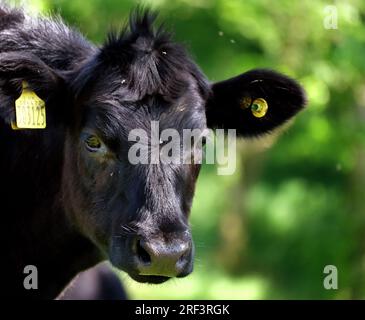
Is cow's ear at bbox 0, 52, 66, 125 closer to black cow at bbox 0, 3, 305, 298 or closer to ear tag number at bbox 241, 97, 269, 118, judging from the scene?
black cow at bbox 0, 3, 305, 298

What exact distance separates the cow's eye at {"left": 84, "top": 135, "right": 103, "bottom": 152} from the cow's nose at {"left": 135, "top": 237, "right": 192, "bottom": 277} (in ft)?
2.16

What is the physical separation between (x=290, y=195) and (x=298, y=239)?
1.44 m

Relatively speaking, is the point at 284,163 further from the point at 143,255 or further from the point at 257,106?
the point at 143,255

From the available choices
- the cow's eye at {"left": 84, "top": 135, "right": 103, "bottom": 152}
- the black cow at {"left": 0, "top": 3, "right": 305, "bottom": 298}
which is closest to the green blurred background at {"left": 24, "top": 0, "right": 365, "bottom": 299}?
the black cow at {"left": 0, "top": 3, "right": 305, "bottom": 298}

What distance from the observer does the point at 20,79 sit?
203 inches

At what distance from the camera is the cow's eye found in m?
5.05

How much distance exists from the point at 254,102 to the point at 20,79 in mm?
1416

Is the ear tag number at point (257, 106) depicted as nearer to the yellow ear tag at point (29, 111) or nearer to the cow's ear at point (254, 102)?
the cow's ear at point (254, 102)

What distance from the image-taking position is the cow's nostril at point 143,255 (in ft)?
15.1

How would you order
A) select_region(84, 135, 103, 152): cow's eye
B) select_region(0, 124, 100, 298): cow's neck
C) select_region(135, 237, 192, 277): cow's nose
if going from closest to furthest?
select_region(135, 237, 192, 277): cow's nose < select_region(84, 135, 103, 152): cow's eye < select_region(0, 124, 100, 298): cow's neck

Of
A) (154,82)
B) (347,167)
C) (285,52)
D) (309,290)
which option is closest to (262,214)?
(309,290)

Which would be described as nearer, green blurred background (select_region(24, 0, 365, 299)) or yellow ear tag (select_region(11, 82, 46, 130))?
yellow ear tag (select_region(11, 82, 46, 130))

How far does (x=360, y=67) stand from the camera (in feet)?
30.6
